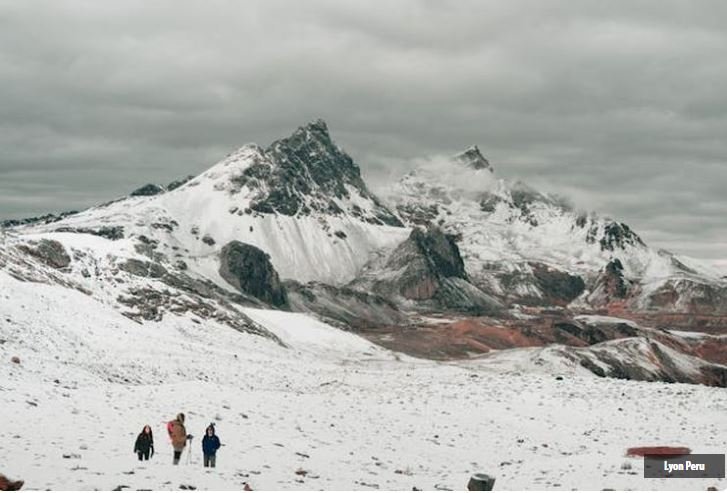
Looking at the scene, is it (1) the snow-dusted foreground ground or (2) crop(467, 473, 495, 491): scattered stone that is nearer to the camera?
(2) crop(467, 473, 495, 491): scattered stone

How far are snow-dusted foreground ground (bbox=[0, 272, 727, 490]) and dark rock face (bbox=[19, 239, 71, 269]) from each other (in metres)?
65.2

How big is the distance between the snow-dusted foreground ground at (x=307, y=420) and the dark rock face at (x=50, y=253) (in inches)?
2565

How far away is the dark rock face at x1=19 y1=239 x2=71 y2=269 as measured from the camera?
13088 cm

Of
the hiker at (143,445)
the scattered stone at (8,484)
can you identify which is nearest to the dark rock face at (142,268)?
the hiker at (143,445)

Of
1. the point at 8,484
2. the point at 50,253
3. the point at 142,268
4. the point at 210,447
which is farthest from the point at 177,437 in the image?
the point at 142,268

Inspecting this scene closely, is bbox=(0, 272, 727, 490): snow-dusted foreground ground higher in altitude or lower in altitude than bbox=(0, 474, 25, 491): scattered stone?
higher

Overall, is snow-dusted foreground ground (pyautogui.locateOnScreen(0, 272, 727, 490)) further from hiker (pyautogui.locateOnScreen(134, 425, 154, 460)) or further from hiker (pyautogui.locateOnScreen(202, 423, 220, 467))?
hiker (pyautogui.locateOnScreen(202, 423, 220, 467))

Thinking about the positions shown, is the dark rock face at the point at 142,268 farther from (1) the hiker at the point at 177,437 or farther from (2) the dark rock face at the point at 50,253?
(1) the hiker at the point at 177,437

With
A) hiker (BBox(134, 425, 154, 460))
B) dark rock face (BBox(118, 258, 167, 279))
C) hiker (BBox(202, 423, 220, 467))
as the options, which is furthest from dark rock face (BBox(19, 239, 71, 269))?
hiker (BBox(202, 423, 220, 467))

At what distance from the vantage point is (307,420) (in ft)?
135

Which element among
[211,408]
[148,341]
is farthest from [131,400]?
[148,341]

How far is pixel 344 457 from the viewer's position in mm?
33906

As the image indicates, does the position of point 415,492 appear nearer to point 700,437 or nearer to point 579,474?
point 579,474

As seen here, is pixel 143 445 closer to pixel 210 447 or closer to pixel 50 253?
pixel 210 447
